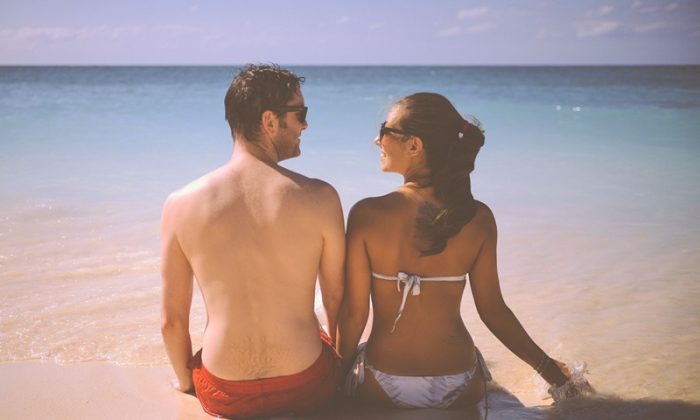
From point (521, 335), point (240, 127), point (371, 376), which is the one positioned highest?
point (240, 127)

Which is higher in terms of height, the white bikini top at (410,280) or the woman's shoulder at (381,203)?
the woman's shoulder at (381,203)

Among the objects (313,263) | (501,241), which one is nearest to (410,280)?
(313,263)

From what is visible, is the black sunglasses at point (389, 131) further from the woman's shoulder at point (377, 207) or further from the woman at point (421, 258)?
the woman's shoulder at point (377, 207)

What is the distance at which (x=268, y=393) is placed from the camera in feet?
7.22

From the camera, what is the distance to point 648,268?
4.62m

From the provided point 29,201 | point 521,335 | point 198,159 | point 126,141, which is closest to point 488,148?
point 198,159

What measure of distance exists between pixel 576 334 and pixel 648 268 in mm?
1465

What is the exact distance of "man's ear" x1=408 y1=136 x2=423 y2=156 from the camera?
7.47 ft

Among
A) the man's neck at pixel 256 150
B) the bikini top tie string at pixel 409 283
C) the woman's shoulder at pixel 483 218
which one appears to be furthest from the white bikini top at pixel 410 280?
the man's neck at pixel 256 150

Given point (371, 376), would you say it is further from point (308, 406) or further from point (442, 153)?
point (442, 153)

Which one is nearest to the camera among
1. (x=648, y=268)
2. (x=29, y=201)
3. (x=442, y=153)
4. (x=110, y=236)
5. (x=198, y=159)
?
(x=442, y=153)

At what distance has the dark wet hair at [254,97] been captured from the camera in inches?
90.0

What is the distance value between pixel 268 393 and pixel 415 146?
1.08 metres

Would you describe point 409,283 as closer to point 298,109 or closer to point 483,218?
point 483,218
